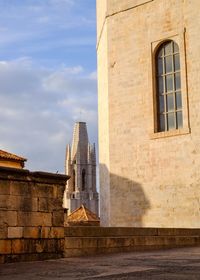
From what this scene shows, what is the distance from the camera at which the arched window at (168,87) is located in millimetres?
18000

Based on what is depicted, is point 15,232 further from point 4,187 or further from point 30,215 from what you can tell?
point 4,187

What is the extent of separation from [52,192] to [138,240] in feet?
9.76

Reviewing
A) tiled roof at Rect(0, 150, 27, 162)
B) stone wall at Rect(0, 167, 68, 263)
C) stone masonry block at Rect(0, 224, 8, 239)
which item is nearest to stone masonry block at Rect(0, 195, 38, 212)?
stone wall at Rect(0, 167, 68, 263)

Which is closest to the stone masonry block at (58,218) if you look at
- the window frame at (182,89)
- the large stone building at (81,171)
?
the window frame at (182,89)

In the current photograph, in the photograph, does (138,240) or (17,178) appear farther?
(138,240)

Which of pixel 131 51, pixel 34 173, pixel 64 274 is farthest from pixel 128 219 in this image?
pixel 64 274

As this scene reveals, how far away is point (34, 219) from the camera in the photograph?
284 inches

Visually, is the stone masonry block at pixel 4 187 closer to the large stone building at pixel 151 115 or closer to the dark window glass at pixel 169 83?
the large stone building at pixel 151 115

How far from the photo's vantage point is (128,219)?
59.6 ft

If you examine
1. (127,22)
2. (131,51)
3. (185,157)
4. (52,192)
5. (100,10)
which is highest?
(100,10)

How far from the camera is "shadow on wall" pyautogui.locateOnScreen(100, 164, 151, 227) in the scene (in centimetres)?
1792

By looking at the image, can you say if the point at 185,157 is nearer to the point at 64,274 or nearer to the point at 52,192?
the point at 52,192

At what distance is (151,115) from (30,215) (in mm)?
11581

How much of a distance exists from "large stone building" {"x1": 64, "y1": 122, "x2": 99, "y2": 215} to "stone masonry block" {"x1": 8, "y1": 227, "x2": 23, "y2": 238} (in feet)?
258
